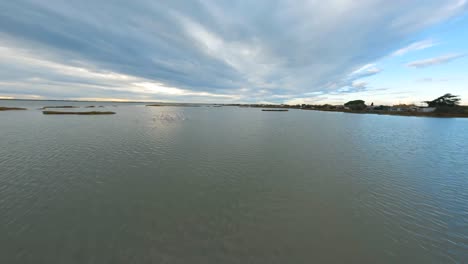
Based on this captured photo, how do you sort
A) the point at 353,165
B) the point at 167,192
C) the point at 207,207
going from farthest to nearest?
the point at 353,165 → the point at 167,192 → the point at 207,207

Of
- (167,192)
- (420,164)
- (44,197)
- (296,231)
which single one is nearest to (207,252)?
(296,231)

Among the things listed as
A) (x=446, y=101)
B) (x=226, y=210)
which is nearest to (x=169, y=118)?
(x=226, y=210)

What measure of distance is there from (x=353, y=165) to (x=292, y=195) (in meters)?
9.03

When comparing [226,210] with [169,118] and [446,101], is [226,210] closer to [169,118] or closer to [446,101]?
[169,118]

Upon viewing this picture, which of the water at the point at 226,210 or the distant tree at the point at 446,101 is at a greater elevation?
the distant tree at the point at 446,101

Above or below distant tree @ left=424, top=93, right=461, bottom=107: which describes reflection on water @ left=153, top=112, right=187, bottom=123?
below

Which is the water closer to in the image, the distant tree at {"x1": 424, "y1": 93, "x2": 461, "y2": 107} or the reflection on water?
the reflection on water

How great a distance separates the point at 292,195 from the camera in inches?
380

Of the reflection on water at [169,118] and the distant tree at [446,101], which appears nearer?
the reflection on water at [169,118]

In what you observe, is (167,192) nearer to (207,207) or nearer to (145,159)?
(207,207)

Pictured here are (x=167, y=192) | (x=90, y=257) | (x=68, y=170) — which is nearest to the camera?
(x=90, y=257)

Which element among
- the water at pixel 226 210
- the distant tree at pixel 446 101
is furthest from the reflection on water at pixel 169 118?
the distant tree at pixel 446 101

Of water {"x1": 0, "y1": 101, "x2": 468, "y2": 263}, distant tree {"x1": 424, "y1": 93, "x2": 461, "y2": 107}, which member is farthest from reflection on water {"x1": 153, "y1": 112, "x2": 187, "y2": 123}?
distant tree {"x1": 424, "y1": 93, "x2": 461, "y2": 107}

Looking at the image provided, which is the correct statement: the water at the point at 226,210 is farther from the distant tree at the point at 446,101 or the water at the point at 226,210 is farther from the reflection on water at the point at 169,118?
the distant tree at the point at 446,101
